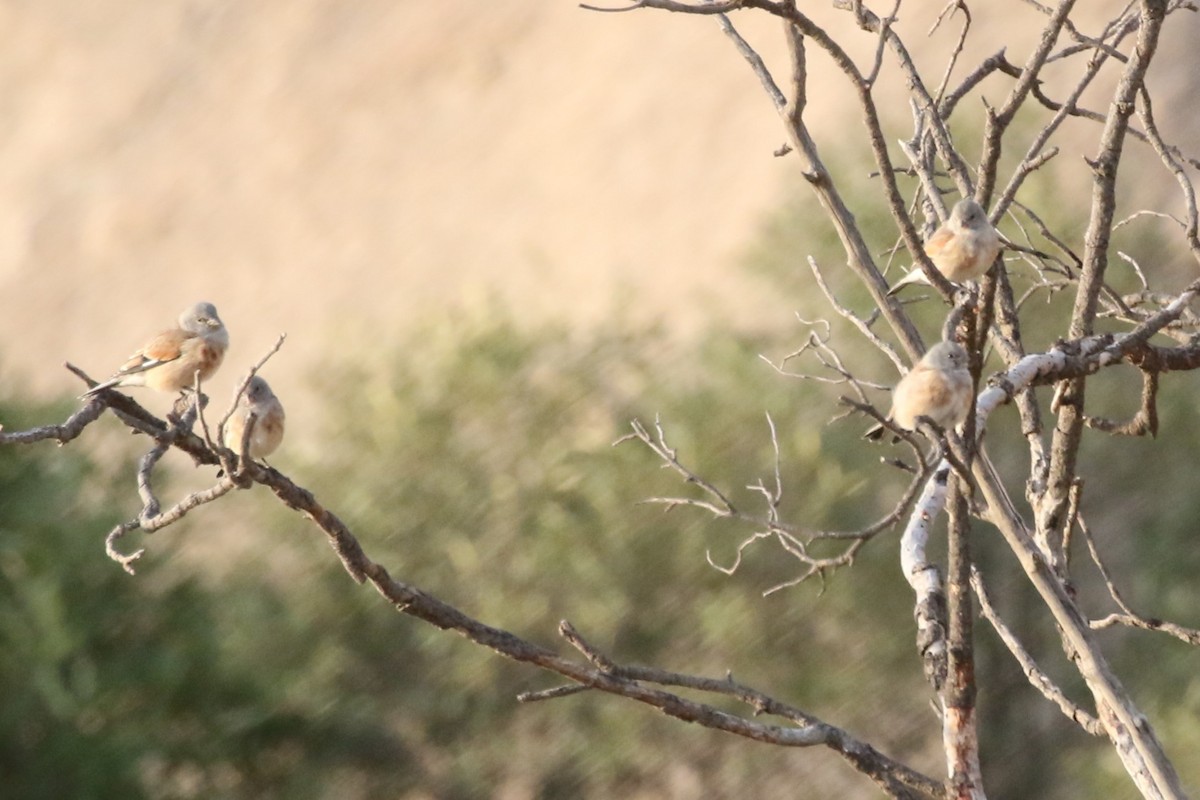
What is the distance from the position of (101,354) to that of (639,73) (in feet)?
37.7

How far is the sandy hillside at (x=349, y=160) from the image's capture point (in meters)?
29.3

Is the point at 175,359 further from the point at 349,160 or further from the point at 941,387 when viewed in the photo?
the point at 349,160

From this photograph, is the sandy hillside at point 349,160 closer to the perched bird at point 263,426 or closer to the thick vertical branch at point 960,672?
the perched bird at point 263,426

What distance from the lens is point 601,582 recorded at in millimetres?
12070

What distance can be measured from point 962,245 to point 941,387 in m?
0.58

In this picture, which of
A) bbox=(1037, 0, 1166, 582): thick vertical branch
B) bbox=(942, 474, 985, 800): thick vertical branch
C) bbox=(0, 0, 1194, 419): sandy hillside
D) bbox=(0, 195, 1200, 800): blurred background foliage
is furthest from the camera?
bbox=(0, 0, 1194, 419): sandy hillside

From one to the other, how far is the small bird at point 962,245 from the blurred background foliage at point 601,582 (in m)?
8.20

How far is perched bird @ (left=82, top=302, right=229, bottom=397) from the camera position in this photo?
3.23 metres

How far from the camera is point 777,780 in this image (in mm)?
12945

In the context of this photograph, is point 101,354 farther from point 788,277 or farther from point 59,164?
point 788,277

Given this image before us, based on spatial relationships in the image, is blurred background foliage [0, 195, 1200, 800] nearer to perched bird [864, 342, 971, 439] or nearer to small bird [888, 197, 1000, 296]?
small bird [888, 197, 1000, 296]

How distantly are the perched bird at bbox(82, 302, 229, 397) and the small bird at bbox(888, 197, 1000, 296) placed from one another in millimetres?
1376

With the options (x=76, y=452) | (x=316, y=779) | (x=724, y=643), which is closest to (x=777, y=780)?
(x=724, y=643)

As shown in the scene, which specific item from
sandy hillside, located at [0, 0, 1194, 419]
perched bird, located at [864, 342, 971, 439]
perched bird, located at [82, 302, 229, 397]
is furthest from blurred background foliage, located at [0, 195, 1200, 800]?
sandy hillside, located at [0, 0, 1194, 419]
